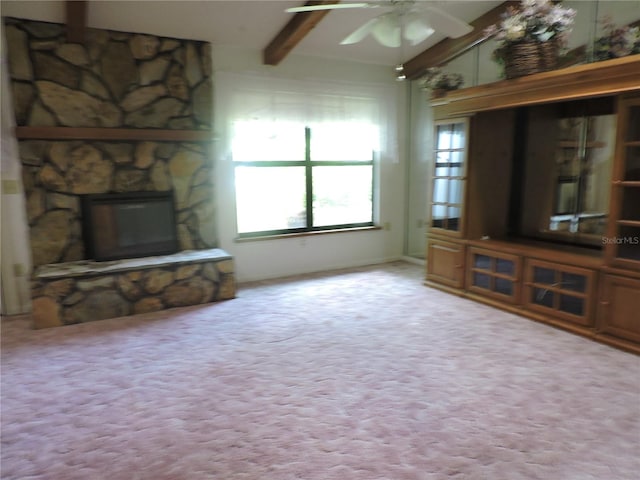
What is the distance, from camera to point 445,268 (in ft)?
15.1

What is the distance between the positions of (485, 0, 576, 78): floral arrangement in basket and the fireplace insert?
3339mm

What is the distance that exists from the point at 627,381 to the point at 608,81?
6.48ft

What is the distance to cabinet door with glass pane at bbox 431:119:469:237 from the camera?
170 inches

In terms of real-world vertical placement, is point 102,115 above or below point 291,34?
below

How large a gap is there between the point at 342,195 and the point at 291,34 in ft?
6.71

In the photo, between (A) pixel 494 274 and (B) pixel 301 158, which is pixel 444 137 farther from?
(B) pixel 301 158

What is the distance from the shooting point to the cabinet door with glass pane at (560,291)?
3.36 metres

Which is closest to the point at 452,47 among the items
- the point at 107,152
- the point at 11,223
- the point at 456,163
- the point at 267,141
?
the point at 456,163

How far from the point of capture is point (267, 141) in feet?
16.1

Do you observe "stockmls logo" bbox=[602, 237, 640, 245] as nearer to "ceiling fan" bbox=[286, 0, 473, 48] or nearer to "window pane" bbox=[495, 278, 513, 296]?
"window pane" bbox=[495, 278, 513, 296]

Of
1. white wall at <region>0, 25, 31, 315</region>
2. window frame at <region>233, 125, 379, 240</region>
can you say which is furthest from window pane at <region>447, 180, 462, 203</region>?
white wall at <region>0, 25, 31, 315</region>

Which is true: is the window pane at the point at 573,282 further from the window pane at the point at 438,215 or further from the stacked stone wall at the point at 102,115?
the stacked stone wall at the point at 102,115

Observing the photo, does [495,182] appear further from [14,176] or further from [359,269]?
[14,176]

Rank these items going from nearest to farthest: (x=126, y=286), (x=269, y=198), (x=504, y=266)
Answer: (x=126, y=286), (x=504, y=266), (x=269, y=198)
